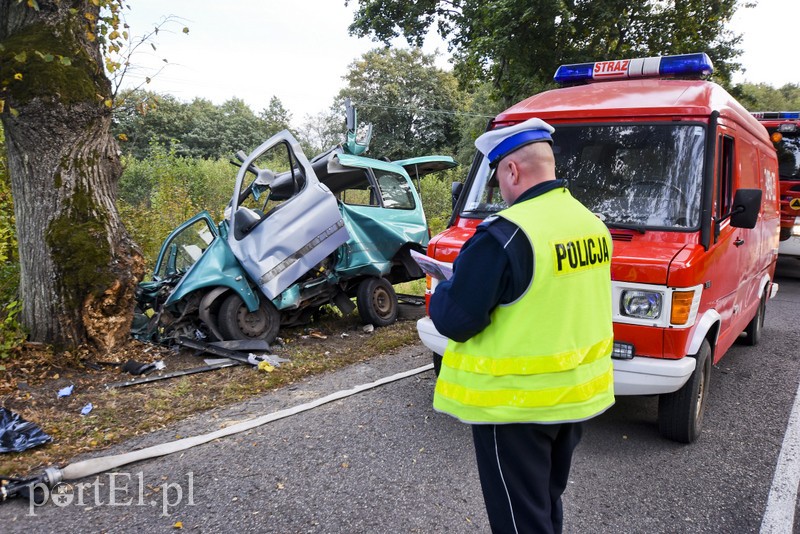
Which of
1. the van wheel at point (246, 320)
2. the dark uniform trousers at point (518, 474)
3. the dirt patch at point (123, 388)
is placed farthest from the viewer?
the van wheel at point (246, 320)

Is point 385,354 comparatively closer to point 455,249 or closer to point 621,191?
point 455,249

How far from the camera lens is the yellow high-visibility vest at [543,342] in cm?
187

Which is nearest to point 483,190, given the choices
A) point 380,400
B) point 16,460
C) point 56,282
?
point 380,400

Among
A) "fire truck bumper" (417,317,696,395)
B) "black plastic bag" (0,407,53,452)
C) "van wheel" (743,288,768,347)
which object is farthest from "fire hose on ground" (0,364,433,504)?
"van wheel" (743,288,768,347)

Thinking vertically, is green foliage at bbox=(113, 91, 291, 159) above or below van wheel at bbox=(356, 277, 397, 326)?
above

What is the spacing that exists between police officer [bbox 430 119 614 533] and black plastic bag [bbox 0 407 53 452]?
3145 mm

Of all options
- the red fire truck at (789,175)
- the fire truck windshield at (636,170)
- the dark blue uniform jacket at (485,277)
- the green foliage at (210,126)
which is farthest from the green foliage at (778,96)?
the dark blue uniform jacket at (485,277)

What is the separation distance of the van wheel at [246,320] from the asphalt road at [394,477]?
1493 mm

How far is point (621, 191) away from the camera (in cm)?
409

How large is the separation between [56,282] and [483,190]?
4.13m

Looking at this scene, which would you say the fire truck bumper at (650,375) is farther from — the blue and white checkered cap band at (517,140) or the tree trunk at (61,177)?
the tree trunk at (61,177)

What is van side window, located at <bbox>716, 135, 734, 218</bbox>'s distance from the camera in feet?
13.0

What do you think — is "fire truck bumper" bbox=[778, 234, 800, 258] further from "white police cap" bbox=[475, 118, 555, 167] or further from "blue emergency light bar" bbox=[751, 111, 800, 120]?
"white police cap" bbox=[475, 118, 555, 167]

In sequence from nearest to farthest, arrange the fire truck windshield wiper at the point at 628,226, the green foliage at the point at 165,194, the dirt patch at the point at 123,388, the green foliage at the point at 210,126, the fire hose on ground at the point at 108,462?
the fire hose on ground at the point at 108,462, the fire truck windshield wiper at the point at 628,226, the dirt patch at the point at 123,388, the green foliage at the point at 165,194, the green foliage at the point at 210,126
